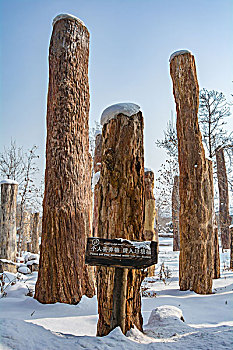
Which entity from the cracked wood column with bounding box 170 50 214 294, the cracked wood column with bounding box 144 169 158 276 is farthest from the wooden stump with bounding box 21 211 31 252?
the cracked wood column with bounding box 170 50 214 294

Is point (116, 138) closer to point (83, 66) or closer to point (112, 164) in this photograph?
point (112, 164)

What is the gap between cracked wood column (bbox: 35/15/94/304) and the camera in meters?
4.53

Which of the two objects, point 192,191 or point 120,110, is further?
point 192,191

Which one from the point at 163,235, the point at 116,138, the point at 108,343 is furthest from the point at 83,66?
the point at 163,235

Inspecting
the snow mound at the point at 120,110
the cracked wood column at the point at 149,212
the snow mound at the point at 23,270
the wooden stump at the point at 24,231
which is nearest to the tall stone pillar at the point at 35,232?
the wooden stump at the point at 24,231

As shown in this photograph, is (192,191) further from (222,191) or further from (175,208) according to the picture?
(175,208)

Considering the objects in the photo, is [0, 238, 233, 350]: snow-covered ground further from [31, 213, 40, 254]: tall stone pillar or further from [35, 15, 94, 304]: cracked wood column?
[31, 213, 40, 254]: tall stone pillar

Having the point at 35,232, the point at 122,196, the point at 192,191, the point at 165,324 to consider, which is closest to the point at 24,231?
the point at 35,232

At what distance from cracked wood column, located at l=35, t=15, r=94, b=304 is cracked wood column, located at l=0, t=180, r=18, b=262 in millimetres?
4374

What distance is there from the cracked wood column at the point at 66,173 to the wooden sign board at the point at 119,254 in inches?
69.1

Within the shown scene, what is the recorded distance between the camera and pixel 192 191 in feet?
19.9

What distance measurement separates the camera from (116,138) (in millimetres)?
3475

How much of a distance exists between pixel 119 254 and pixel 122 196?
0.67 metres

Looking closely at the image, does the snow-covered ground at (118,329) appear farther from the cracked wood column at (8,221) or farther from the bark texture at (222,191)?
the bark texture at (222,191)
